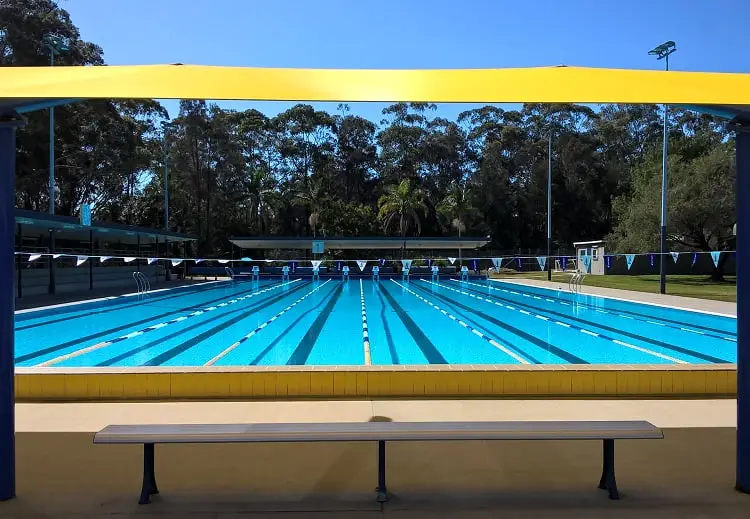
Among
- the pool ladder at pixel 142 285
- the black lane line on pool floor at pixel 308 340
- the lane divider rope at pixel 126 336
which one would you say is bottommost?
the black lane line on pool floor at pixel 308 340

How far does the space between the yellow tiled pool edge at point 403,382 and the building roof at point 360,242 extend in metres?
29.3

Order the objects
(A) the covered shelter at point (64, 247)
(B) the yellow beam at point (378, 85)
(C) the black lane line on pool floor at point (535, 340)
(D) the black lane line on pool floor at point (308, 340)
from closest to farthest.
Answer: (B) the yellow beam at point (378, 85), (D) the black lane line on pool floor at point (308, 340), (C) the black lane line on pool floor at point (535, 340), (A) the covered shelter at point (64, 247)

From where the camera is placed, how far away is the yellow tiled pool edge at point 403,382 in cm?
529

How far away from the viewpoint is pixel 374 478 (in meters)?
3.29

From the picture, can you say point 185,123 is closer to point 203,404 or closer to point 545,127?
point 545,127

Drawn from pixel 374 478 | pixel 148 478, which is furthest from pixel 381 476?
pixel 148 478

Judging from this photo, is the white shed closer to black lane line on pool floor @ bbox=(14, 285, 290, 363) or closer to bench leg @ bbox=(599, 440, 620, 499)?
black lane line on pool floor @ bbox=(14, 285, 290, 363)

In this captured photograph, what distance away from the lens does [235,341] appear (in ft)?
34.4

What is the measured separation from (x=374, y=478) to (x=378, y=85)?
7.48ft

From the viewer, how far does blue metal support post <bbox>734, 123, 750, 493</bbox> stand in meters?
2.83

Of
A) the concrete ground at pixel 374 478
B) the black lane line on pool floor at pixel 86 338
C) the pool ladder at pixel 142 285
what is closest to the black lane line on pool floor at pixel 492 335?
the concrete ground at pixel 374 478

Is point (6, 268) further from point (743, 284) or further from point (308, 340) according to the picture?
point (308, 340)

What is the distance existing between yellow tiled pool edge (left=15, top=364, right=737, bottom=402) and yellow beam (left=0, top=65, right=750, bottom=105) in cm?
337

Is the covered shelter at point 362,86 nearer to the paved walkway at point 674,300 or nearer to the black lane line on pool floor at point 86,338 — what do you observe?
the black lane line on pool floor at point 86,338
